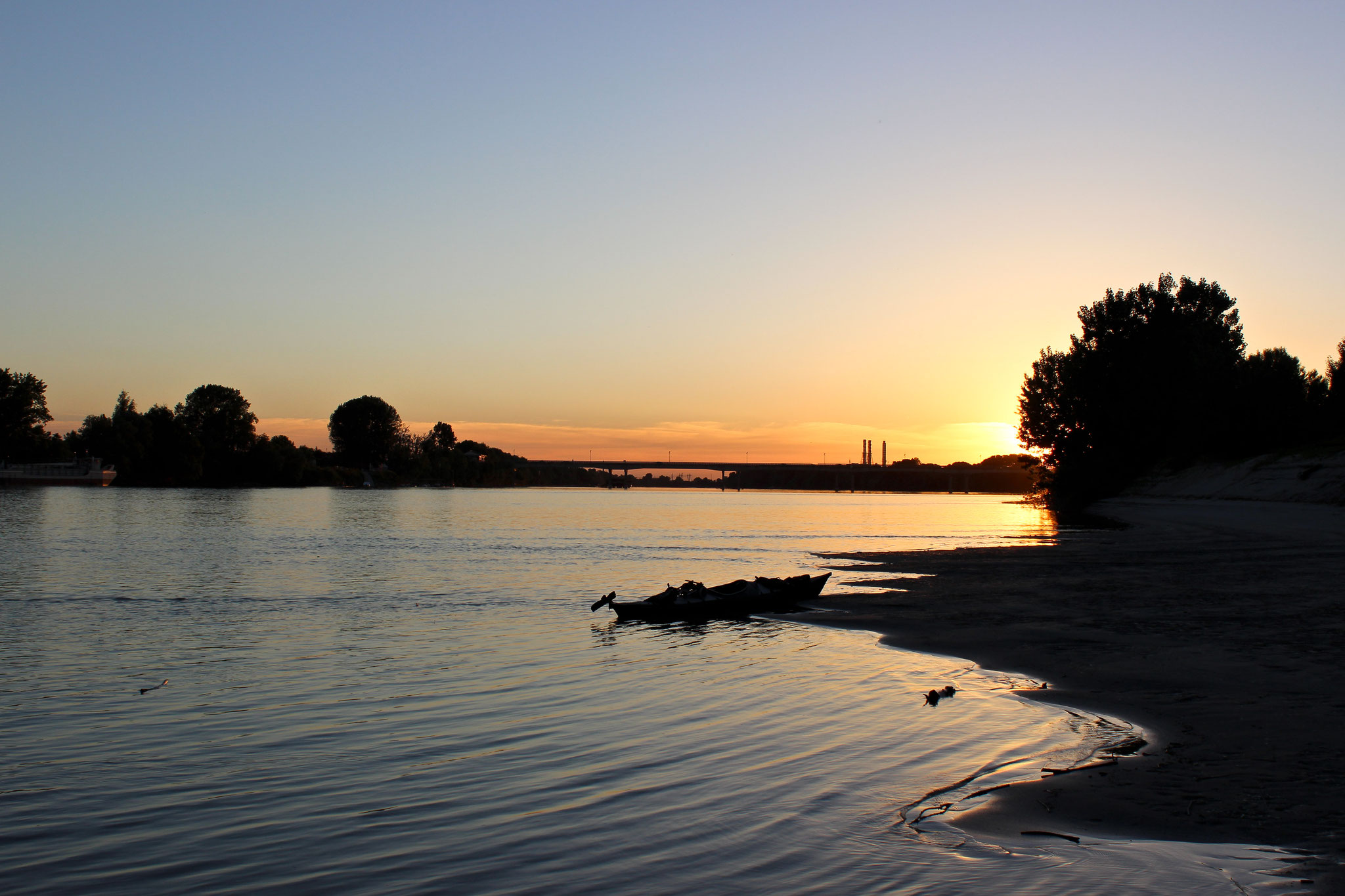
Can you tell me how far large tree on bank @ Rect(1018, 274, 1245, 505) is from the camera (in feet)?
321

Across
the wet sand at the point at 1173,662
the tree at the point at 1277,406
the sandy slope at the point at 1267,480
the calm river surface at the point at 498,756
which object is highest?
the tree at the point at 1277,406

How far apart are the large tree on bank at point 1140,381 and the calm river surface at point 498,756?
8754 cm

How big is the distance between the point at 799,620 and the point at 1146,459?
3574 inches

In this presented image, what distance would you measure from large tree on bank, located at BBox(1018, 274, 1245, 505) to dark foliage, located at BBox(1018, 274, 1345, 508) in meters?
0.10

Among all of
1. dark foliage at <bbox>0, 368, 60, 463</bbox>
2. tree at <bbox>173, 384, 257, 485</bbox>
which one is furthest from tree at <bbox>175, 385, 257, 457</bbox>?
dark foliage at <bbox>0, 368, 60, 463</bbox>

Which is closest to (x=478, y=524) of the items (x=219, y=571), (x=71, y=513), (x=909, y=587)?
(x=71, y=513)

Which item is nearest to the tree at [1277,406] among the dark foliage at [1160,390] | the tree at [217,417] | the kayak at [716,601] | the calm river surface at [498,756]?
the dark foliage at [1160,390]

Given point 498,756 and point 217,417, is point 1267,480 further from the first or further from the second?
point 217,417

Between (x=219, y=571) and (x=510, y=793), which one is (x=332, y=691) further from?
(x=219, y=571)

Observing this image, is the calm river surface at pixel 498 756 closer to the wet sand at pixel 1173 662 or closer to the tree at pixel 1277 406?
the wet sand at pixel 1173 662

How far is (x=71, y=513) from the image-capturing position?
93938mm

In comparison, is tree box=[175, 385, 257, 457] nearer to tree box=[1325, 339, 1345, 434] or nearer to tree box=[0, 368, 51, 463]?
tree box=[0, 368, 51, 463]

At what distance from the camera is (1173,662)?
18.2 metres

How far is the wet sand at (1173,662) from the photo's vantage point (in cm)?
997
